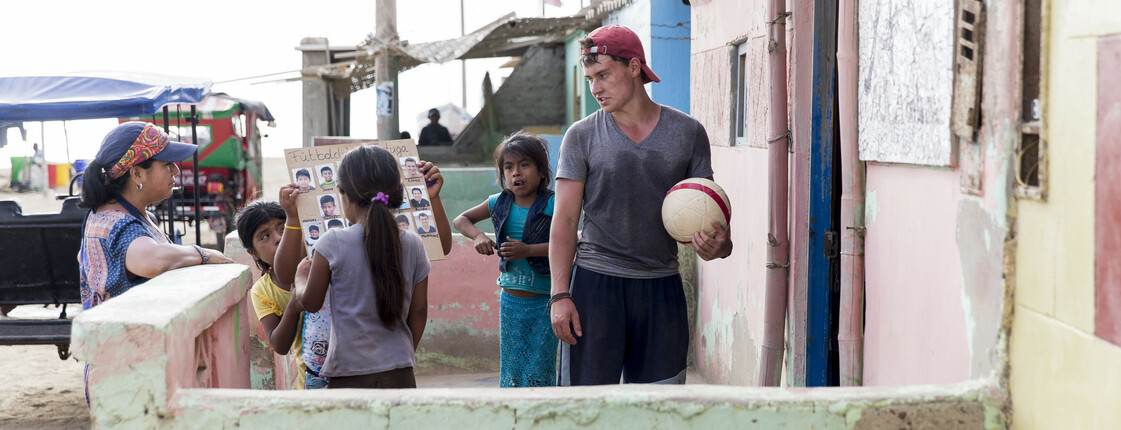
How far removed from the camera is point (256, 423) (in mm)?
2430

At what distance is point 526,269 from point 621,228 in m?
1.09

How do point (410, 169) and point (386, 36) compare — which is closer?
point (410, 169)

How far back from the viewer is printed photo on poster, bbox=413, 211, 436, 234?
432 cm

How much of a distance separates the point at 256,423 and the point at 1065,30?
2.14 metres

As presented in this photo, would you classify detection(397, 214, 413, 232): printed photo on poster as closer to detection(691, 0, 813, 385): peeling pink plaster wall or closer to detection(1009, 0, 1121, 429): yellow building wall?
detection(691, 0, 813, 385): peeling pink plaster wall

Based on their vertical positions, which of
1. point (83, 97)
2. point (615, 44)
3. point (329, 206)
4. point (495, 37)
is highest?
point (495, 37)

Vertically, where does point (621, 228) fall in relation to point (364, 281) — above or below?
above

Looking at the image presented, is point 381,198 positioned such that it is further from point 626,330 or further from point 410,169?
point 410,169

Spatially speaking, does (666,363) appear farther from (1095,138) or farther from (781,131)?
(1095,138)

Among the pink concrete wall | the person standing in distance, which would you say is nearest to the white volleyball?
the pink concrete wall

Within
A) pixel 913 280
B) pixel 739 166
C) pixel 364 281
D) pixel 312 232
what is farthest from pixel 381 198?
pixel 739 166

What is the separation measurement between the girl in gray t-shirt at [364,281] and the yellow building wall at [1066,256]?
6.26ft

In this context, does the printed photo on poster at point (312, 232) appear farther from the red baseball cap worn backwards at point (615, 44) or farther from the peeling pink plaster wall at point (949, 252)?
the peeling pink plaster wall at point (949, 252)

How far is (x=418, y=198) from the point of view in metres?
4.32
